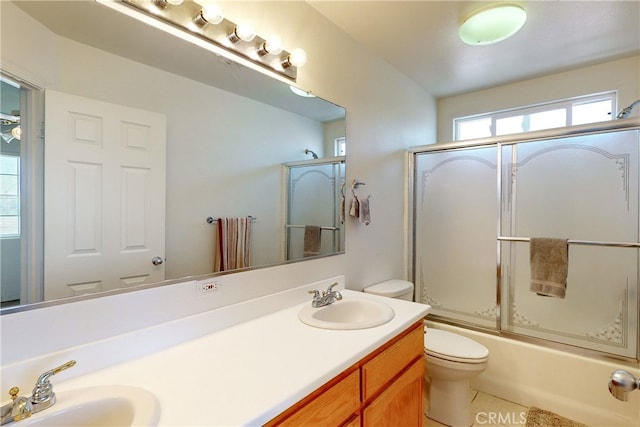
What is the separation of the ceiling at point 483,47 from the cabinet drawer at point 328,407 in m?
1.81

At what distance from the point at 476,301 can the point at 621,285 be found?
858mm

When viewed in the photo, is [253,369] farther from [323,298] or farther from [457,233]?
[457,233]

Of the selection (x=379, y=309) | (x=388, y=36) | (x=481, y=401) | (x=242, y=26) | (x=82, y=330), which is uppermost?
(x=388, y=36)

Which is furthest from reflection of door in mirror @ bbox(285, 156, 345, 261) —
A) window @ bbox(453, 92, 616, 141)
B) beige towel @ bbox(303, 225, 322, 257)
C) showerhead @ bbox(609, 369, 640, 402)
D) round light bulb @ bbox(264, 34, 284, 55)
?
window @ bbox(453, 92, 616, 141)

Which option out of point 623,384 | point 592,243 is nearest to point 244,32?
point 623,384

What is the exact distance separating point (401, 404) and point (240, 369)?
0.77 m

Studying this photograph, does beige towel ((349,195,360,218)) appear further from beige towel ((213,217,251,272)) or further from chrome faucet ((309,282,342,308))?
beige towel ((213,217,251,272))

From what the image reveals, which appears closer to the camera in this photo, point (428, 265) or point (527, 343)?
point (527, 343)

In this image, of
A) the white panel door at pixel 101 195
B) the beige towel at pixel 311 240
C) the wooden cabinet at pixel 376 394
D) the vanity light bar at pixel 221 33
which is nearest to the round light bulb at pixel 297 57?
the vanity light bar at pixel 221 33

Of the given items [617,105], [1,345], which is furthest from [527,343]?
[1,345]

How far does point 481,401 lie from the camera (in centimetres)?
203

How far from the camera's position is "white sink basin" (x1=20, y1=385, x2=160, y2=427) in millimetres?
667

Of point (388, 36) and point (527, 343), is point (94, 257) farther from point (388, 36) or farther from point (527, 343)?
point (527, 343)

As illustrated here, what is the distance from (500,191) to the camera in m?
2.25
